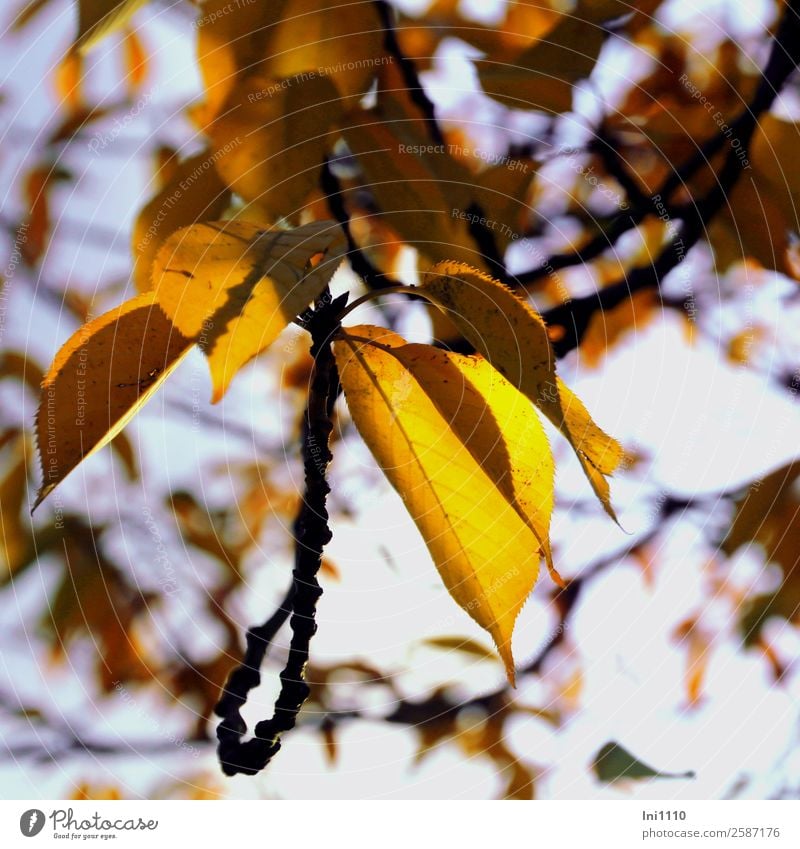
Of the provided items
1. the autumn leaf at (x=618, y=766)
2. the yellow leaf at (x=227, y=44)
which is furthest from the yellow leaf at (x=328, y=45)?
the autumn leaf at (x=618, y=766)

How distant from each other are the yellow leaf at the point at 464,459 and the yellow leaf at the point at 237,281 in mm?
89

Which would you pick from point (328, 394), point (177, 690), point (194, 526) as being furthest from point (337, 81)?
point (177, 690)

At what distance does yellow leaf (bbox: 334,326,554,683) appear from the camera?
375 millimetres

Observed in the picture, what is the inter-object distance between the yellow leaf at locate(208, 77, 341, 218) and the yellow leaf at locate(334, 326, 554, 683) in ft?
0.57

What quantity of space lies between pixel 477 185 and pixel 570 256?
88mm

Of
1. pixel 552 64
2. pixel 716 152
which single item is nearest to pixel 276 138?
pixel 552 64

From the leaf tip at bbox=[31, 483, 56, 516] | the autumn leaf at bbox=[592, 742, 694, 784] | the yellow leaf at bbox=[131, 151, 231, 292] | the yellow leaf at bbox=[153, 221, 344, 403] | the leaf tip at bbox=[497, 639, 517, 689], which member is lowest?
the autumn leaf at bbox=[592, 742, 694, 784]

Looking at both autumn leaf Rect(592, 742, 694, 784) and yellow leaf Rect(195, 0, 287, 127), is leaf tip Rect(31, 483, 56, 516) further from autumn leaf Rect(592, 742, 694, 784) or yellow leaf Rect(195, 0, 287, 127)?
autumn leaf Rect(592, 742, 694, 784)

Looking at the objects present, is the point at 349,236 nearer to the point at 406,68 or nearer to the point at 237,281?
the point at 406,68

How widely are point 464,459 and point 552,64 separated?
33 cm

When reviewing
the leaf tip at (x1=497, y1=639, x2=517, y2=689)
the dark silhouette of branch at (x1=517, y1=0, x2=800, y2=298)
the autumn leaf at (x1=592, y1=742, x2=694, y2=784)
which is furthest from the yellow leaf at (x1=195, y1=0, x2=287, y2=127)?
the autumn leaf at (x1=592, y1=742, x2=694, y2=784)

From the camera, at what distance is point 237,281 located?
267 millimetres

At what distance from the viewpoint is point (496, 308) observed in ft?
1.04

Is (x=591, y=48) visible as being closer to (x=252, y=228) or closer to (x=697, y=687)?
(x=252, y=228)
